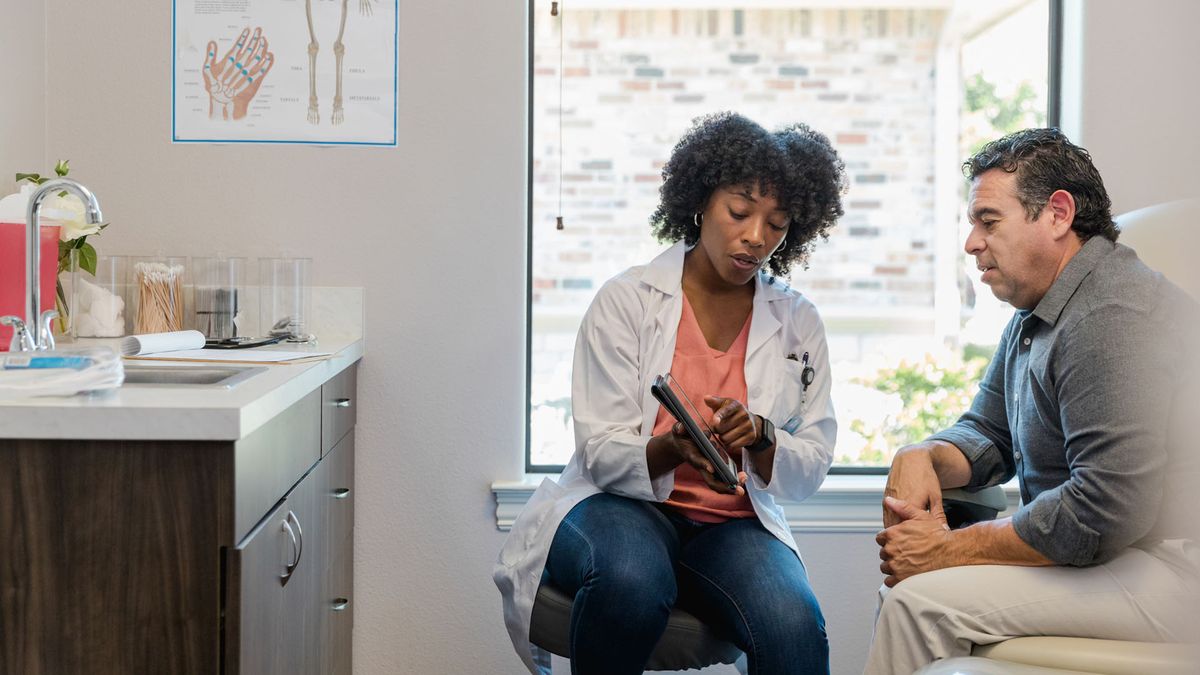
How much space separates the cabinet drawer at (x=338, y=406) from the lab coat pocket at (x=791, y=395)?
843 millimetres

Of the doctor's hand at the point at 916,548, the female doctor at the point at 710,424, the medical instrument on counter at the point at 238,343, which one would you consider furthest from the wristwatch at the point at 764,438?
the medical instrument on counter at the point at 238,343

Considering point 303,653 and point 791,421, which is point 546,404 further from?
point 303,653

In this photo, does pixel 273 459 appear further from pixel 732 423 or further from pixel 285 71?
pixel 285 71

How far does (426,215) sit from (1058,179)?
1.35 metres

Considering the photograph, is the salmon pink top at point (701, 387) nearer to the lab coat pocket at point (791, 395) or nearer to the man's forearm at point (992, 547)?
the lab coat pocket at point (791, 395)

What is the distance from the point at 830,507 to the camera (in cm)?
252

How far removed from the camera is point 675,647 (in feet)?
5.84

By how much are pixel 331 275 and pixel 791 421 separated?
109cm

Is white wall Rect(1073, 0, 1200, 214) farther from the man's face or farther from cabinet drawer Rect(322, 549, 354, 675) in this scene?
cabinet drawer Rect(322, 549, 354, 675)

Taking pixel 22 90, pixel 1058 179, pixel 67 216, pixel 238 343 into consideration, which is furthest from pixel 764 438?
pixel 22 90

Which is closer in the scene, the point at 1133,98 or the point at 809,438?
the point at 809,438

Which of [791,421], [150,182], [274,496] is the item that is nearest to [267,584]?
[274,496]

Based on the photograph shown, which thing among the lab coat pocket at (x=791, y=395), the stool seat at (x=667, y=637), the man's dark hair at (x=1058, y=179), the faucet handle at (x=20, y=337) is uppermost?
the man's dark hair at (x=1058, y=179)

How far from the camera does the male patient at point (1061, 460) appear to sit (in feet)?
4.92
